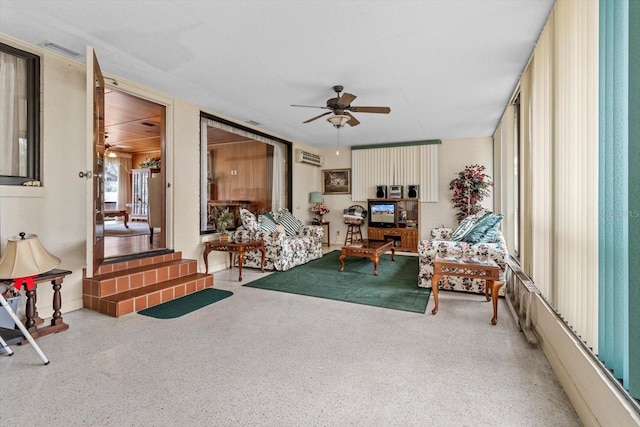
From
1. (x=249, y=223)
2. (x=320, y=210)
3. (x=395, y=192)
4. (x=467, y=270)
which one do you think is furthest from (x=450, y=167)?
(x=249, y=223)

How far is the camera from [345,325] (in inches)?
112

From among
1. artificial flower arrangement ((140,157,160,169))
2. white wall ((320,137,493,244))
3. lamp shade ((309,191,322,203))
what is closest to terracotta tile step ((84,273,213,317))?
lamp shade ((309,191,322,203))

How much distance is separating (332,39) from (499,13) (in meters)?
1.33

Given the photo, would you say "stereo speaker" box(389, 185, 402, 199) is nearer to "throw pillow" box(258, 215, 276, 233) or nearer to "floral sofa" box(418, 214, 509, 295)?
"throw pillow" box(258, 215, 276, 233)

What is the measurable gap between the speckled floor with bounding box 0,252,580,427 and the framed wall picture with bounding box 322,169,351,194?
539 centimetres

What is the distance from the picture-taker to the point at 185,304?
342cm

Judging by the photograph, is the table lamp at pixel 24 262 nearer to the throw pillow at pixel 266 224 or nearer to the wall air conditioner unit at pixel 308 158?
the throw pillow at pixel 266 224

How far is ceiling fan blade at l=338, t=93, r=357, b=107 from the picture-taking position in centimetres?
358

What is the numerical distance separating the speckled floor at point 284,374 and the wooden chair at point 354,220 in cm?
465

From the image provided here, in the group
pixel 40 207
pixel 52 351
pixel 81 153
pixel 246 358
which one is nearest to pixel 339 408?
pixel 246 358

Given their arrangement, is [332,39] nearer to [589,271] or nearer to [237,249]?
[589,271]

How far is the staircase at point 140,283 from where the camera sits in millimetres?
3154

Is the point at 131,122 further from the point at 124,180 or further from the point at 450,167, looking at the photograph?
the point at 450,167

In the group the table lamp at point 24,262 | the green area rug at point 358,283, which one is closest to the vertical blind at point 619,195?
the green area rug at point 358,283
